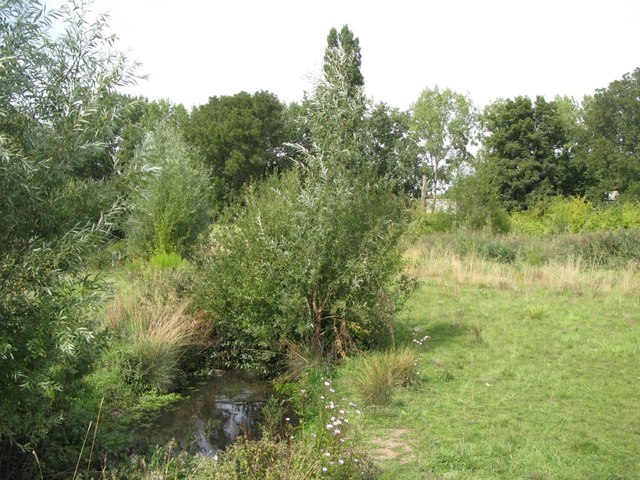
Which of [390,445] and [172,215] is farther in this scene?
[172,215]

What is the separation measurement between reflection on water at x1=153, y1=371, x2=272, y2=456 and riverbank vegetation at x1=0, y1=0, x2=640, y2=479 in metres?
0.30

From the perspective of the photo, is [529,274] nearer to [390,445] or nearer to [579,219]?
[390,445]

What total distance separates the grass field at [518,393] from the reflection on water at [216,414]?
1410mm

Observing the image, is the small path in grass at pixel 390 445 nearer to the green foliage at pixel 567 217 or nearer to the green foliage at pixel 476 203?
the green foliage at pixel 476 203

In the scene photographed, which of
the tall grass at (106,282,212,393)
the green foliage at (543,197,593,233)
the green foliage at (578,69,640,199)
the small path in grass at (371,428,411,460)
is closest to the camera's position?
the small path in grass at (371,428,411,460)

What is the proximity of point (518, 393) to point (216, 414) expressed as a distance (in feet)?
13.1

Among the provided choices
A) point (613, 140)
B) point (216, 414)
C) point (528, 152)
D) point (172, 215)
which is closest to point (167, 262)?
point (216, 414)

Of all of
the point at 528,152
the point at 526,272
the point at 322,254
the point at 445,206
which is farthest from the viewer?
the point at 528,152

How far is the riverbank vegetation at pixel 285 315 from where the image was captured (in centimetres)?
493

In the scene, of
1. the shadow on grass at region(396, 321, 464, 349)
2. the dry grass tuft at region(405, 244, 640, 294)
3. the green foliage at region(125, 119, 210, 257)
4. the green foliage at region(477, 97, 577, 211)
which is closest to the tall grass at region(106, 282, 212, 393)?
the shadow on grass at region(396, 321, 464, 349)

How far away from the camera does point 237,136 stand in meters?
44.7

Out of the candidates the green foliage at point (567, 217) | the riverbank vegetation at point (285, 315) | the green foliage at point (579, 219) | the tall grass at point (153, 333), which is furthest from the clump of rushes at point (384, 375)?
the green foliage at point (567, 217)

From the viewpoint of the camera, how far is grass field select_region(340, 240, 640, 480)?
18.6 ft

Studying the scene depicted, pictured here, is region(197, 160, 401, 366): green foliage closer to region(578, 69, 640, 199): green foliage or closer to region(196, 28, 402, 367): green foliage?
region(196, 28, 402, 367): green foliage
